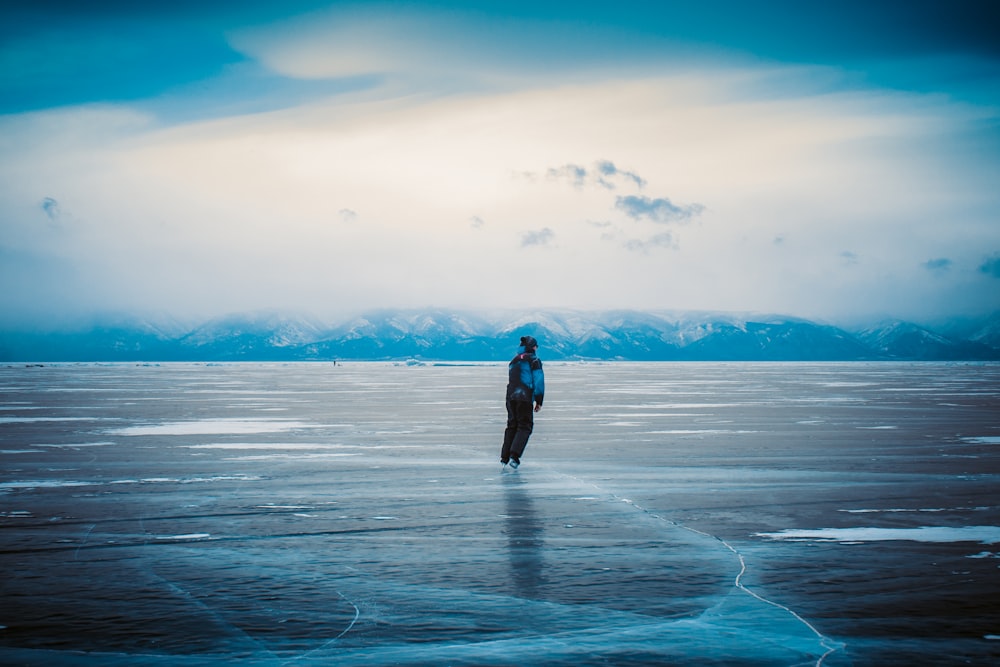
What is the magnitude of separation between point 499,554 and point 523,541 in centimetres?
70

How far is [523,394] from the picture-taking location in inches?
693

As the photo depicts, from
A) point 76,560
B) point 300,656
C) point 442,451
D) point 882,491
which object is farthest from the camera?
point 442,451

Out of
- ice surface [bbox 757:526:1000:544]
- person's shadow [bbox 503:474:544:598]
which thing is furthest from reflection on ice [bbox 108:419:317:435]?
ice surface [bbox 757:526:1000:544]

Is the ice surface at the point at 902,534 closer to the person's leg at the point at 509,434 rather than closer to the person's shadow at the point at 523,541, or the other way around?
the person's shadow at the point at 523,541

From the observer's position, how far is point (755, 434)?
77.6ft

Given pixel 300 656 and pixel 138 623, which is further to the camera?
pixel 138 623

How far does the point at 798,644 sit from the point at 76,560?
20.4ft

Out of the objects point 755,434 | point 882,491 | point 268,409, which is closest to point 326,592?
point 882,491

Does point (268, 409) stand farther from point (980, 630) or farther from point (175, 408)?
point (980, 630)

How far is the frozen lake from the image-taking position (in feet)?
21.4

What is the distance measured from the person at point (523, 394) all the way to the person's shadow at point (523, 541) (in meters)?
2.89

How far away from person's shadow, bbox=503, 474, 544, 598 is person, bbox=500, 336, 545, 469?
2895 millimetres

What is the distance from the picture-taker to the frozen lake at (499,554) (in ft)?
21.4

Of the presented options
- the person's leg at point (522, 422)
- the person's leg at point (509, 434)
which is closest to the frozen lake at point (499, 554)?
the person's leg at point (509, 434)
